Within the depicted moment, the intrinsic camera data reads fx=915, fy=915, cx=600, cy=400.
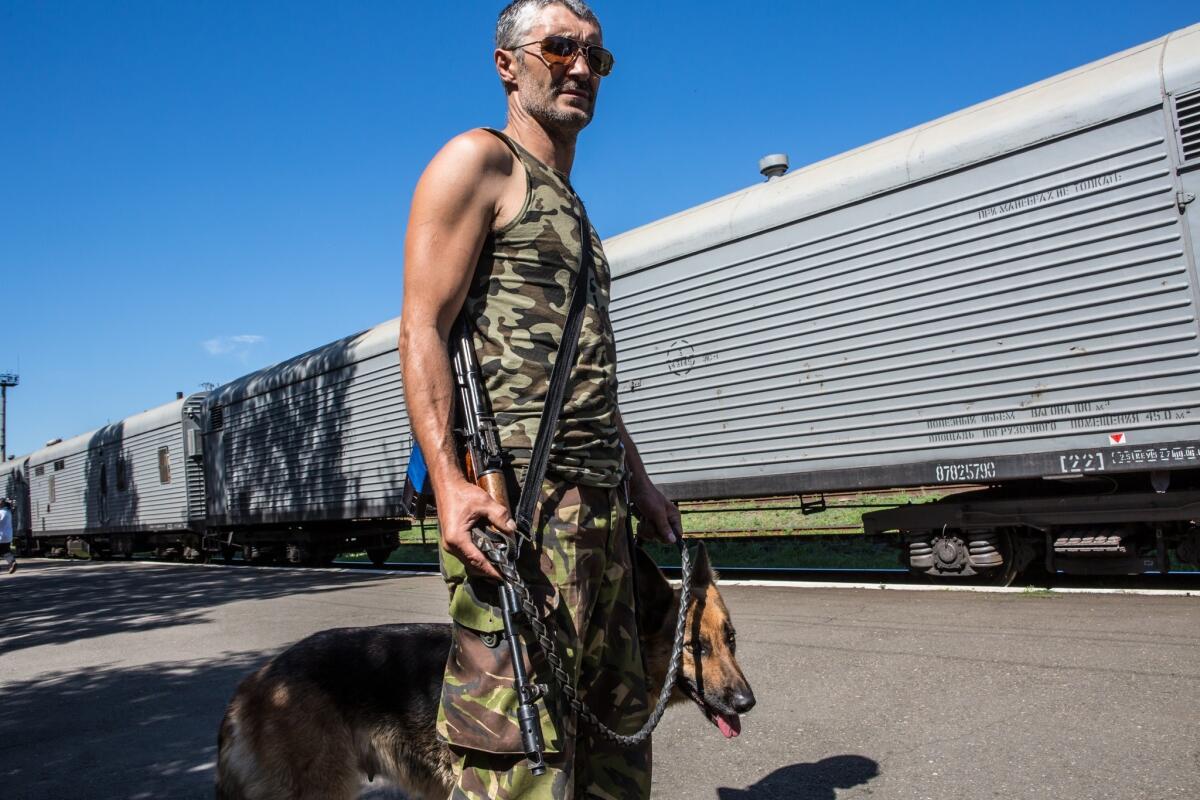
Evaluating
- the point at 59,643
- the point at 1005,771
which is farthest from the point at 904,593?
the point at 59,643

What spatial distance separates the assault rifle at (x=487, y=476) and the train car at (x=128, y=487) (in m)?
20.4

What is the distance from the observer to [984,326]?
7.21 metres

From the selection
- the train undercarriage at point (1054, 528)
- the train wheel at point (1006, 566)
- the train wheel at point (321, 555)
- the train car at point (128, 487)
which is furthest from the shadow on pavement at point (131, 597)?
the train wheel at point (1006, 566)

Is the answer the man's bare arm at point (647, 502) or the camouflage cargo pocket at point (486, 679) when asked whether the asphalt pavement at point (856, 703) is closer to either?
the man's bare arm at point (647, 502)

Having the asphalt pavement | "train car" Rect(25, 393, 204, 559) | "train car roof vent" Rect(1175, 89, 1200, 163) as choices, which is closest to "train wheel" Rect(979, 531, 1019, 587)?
the asphalt pavement

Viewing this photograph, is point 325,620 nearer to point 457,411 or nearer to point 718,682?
point 718,682

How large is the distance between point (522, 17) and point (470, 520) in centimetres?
121

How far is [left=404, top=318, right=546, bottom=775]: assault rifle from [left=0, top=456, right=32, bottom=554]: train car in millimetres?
37603

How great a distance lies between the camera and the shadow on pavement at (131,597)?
940 centimetres

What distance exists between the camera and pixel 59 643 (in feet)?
28.1

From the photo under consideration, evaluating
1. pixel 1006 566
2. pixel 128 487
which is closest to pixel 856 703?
pixel 1006 566

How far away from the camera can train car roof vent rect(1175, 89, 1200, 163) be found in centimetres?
616

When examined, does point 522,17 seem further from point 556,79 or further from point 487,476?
point 487,476

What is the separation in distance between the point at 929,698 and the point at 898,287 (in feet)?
13.4
